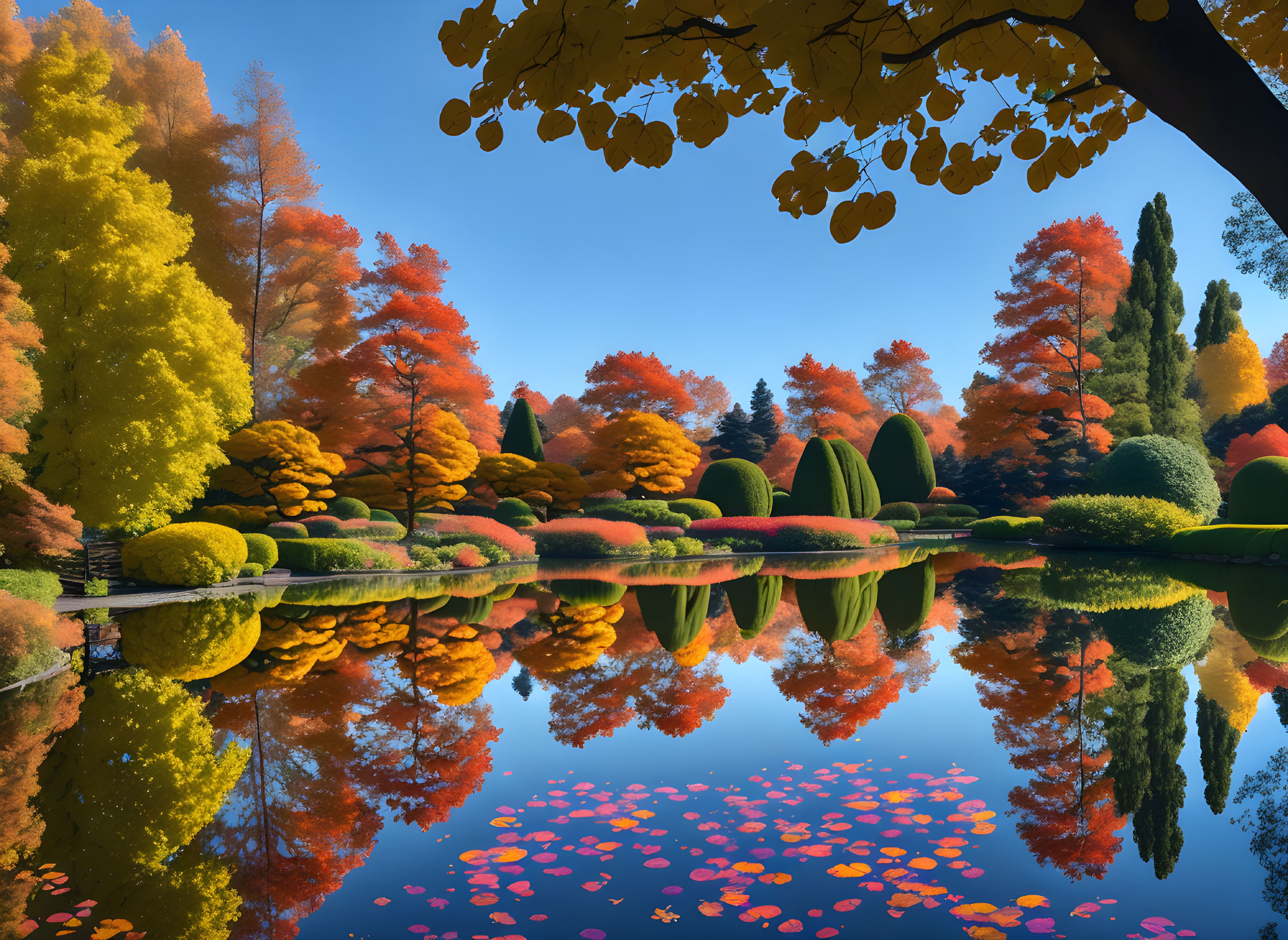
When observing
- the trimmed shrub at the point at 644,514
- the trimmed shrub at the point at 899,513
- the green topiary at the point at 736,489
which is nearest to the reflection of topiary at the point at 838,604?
the trimmed shrub at the point at 644,514

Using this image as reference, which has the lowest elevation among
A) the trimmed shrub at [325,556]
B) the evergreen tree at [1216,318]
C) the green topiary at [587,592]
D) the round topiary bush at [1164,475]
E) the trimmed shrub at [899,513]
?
the green topiary at [587,592]

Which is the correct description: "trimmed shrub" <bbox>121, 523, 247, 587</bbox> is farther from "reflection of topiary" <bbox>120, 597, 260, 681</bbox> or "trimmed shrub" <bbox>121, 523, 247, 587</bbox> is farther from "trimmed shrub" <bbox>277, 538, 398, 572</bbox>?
"trimmed shrub" <bbox>277, 538, 398, 572</bbox>

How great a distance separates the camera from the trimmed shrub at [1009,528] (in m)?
24.5

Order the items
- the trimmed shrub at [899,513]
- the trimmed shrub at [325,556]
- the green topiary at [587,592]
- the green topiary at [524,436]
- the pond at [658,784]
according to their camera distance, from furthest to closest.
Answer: the trimmed shrub at [899,513] < the green topiary at [524,436] < the trimmed shrub at [325,556] < the green topiary at [587,592] < the pond at [658,784]

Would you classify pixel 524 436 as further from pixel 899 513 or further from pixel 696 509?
pixel 899 513

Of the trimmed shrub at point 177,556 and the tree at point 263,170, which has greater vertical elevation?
the tree at point 263,170

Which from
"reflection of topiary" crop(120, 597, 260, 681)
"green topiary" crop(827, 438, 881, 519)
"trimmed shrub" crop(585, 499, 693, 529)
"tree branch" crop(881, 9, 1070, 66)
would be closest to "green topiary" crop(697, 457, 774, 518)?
"trimmed shrub" crop(585, 499, 693, 529)

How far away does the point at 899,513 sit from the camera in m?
33.2

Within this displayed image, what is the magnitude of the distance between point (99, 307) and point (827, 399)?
3500 cm

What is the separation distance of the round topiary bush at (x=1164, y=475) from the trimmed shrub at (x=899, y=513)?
39.3ft

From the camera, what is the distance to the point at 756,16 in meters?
1.31

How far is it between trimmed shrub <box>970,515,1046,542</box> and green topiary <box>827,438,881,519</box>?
5116mm

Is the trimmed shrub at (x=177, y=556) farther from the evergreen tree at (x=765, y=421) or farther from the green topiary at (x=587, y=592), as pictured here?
the evergreen tree at (x=765, y=421)

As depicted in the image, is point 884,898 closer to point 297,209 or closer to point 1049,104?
point 1049,104
